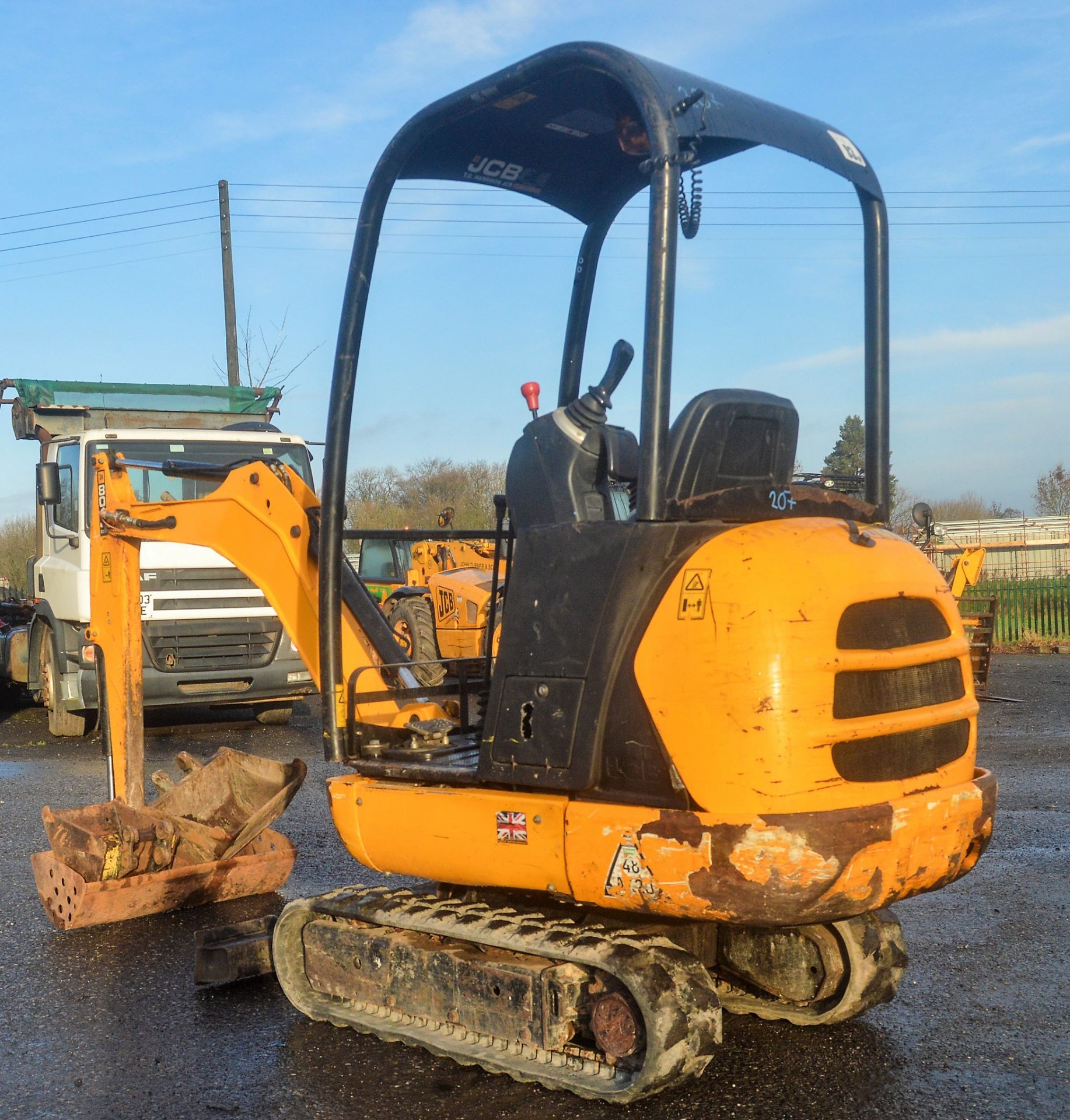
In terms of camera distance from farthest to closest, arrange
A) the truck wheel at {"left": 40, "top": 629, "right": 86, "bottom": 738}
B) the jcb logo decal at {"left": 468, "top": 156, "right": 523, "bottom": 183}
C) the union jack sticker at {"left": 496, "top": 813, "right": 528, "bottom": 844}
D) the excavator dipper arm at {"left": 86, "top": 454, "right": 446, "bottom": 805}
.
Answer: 1. the truck wheel at {"left": 40, "top": 629, "right": 86, "bottom": 738}
2. the excavator dipper arm at {"left": 86, "top": 454, "right": 446, "bottom": 805}
3. the jcb logo decal at {"left": 468, "top": 156, "right": 523, "bottom": 183}
4. the union jack sticker at {"left": 496, "top": 813, "right": 528, "bottom": 844}

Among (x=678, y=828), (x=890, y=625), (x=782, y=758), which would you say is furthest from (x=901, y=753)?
(x=678, y=828)

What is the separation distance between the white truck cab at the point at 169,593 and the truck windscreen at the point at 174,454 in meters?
0.01

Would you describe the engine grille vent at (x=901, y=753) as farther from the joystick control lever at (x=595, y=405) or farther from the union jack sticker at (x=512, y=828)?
the joystick control lever at (x=595, y=405)

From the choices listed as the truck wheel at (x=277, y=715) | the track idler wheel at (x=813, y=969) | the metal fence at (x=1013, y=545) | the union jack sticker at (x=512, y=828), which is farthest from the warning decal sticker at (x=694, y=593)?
the metal fence at (x=1013, y=545)

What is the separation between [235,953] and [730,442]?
275 centimetres

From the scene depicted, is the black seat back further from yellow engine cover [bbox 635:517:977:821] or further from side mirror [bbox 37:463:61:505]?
side mirror [bbox 37:463:61:505]

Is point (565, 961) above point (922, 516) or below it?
below

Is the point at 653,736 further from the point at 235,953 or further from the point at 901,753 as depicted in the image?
the point at 235,953

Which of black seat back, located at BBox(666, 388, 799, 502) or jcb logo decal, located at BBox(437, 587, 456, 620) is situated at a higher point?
black seat back, located at BBox(666, 388, 799, 502)

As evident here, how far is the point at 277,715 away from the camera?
511 inches

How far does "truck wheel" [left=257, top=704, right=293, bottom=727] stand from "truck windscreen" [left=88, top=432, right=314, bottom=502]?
2627 millimetres

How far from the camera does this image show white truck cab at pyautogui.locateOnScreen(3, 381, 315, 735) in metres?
11.1

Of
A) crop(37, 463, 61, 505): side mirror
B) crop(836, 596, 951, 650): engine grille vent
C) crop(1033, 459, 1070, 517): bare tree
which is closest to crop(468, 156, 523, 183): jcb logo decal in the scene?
crop(836, 596, 951, 650): engine grille vent

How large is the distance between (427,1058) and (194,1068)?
759 millimetres
